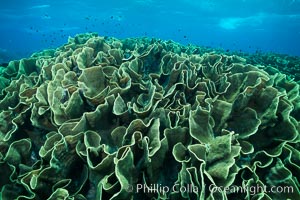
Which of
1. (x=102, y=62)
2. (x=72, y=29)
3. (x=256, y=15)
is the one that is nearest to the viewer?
(x=102, y=62)

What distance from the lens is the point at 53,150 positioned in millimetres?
2844

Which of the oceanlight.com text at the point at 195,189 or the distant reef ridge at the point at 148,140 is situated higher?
the distant reef ridge at the point at 148,140

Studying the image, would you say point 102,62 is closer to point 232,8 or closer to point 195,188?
point 195,188

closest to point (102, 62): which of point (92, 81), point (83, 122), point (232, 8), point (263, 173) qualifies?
point (92, 81)

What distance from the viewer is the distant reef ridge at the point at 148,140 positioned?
266 cm

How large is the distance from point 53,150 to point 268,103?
2685 millimetres

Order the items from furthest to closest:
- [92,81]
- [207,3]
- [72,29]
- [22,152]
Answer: [72,29] < [207,3] < [92,81] < [22,152]

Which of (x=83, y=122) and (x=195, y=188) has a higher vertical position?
(x=83, y=122)

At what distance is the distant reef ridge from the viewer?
2.66m

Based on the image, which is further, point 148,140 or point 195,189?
point 148,140

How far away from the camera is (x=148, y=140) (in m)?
2.81

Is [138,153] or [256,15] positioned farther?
[256,15]

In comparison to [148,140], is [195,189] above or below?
below

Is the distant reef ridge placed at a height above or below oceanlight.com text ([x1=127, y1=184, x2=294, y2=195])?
above
